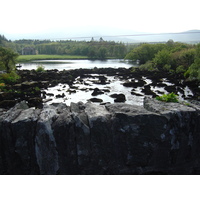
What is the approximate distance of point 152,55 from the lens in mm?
78750

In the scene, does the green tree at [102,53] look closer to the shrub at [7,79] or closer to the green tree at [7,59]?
the green tree at [7,59]

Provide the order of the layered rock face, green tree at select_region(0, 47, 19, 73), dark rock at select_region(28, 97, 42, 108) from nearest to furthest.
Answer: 1. the layered rock face
2. dark rock at select_region(28, 97, 42, 108)
3. green tree at select_region(0, 47, 19, 73)

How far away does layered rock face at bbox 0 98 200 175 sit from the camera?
Result: 6.40 metres

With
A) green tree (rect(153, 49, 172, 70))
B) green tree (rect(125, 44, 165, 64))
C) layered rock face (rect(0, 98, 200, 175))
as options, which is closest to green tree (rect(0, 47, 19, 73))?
layered rock face (rect(0, 98, 200, 175))

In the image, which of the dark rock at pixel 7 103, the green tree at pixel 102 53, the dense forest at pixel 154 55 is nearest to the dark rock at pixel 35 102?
the dark rock at pixel 7 103

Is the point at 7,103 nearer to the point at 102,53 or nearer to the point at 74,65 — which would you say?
the point at 74,65

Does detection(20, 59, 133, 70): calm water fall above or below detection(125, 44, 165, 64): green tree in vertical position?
below

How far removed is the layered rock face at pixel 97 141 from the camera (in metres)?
6.40

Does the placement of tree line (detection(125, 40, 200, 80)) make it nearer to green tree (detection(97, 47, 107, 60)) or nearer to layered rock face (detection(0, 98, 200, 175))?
layered rock face (detection(0, 98, 200, 175))

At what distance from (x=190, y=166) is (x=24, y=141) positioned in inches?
235

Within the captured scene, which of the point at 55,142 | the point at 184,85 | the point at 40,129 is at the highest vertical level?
the point at 40,129

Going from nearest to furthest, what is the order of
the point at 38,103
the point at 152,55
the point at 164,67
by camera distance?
the point at 38,103
the point at 164,67
the point at 152,55

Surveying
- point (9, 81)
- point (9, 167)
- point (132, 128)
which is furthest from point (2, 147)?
point (9, 81)

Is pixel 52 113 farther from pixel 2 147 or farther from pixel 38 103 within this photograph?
pixel 38 103
